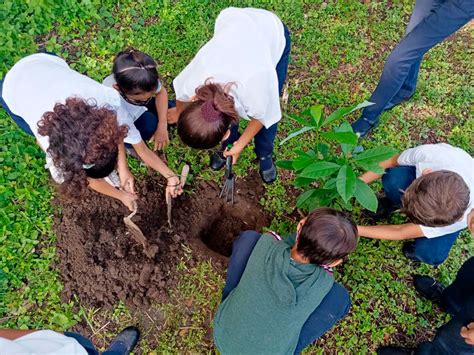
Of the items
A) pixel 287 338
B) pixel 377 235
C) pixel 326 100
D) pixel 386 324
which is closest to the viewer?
pixel 287 338

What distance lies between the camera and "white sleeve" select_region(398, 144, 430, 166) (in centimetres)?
218

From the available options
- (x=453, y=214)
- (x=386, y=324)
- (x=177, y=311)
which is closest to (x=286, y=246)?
(x=453, y=214)

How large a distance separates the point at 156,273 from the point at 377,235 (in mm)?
1289

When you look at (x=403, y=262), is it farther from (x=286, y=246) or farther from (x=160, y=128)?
(x=160, y=128)

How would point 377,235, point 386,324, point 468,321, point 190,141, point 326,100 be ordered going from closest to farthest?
point 190,141 → point 468,321 → point 377,235 → point 386,324 → point 326,100

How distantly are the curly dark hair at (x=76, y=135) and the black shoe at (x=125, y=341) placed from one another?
99 cm

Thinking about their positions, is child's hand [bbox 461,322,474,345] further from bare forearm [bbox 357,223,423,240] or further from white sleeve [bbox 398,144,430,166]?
white sleeve [bbox 398,144,430,166]

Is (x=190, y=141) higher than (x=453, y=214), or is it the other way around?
(x=190, y=141)

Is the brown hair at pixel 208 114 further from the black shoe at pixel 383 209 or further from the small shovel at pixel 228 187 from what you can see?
the black shoe at pixel 383 209

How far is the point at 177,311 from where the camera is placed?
246 cm

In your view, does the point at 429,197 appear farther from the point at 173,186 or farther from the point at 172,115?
the point at 172,115

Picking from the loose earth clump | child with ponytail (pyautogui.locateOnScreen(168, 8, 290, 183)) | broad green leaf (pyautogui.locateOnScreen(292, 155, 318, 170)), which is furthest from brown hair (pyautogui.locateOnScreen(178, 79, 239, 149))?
the loose earth clump

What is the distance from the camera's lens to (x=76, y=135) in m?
1.70

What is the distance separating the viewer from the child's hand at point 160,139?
259 cm
